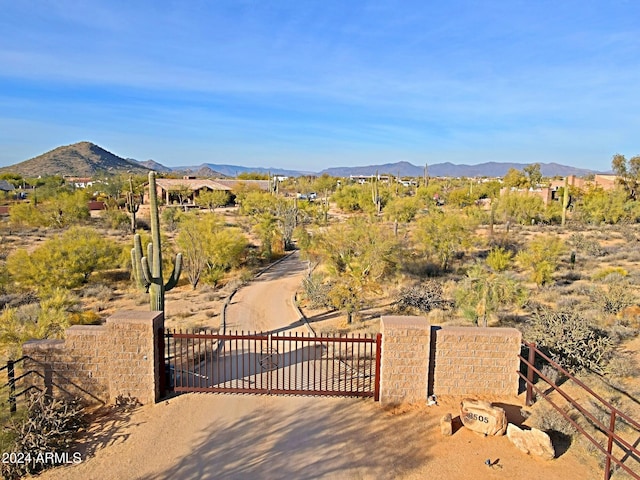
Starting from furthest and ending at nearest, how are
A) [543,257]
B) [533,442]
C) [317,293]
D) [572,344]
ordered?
[543,257]
[317,293]
[572,344]
[533,442]

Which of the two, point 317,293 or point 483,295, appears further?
point 317,293

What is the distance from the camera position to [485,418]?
25.1 feet

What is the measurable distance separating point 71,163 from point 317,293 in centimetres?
13647

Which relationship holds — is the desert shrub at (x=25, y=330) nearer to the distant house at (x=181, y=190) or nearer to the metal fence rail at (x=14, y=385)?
the metal fence rail at (x=14, y=385)

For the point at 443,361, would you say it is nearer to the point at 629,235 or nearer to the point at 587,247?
the point at 587,247

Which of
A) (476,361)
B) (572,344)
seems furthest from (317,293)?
(572,344)

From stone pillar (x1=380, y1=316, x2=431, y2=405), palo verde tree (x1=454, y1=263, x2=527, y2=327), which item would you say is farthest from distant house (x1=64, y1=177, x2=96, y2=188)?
stone pillar (x1=380, y1=316, x2=431, y2=405)

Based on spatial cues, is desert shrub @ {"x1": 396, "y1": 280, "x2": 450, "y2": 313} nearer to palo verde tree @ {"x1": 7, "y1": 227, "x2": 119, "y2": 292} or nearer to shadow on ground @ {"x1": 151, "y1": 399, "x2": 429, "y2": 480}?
shadow on ground @ {"x1": 151, "y1": 399, "x2": 429, "y2": 480}

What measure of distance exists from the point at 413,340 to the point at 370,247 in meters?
9.49

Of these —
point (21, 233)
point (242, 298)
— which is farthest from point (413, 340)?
point (21, 233)

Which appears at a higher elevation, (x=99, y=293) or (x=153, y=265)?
(x=153, y=265)

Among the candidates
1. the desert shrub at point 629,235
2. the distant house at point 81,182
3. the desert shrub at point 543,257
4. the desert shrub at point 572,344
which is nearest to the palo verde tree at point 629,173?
the desert shrub at point 629,235

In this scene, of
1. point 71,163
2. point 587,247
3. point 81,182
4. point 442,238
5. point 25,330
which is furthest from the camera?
point 71,163

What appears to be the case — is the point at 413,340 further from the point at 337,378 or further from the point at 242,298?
the point at 242,298
